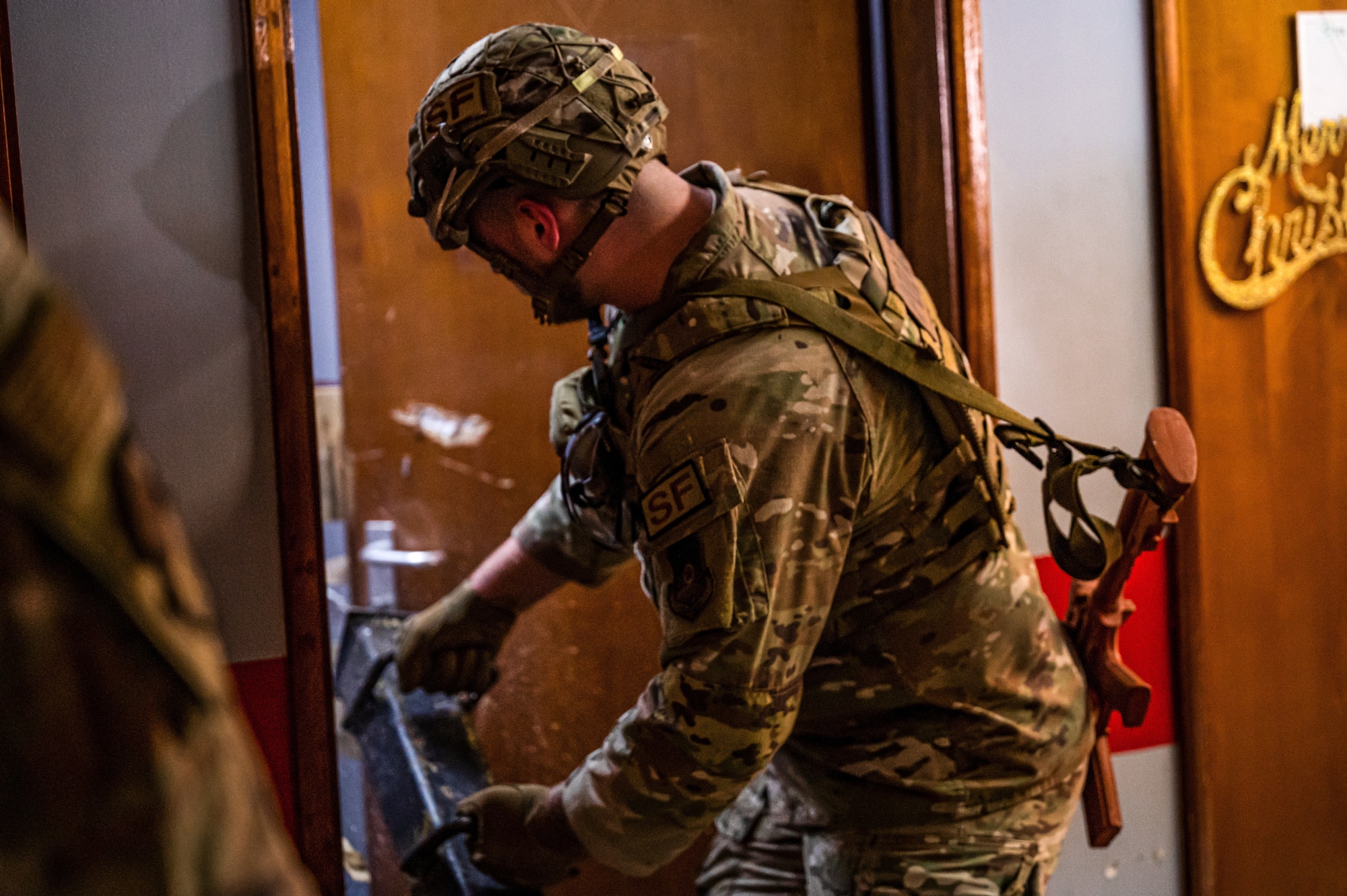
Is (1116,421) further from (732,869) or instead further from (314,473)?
(314,473)

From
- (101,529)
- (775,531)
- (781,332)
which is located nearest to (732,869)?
(775,531)

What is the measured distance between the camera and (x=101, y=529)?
242 mm

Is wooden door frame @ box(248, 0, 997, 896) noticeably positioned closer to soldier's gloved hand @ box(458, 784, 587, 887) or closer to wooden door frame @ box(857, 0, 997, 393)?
wooden door frame @ box(857, 0, 997, 393)

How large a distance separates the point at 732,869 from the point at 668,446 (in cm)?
64

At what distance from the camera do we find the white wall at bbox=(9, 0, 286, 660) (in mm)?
1013

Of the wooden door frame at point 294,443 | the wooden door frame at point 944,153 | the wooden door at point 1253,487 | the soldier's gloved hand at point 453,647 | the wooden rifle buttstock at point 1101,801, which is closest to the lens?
the wooden door frame at point 294,443

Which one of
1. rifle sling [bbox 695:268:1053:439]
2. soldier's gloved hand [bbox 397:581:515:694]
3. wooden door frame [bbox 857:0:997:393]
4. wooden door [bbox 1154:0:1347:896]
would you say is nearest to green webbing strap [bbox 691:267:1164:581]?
→ rifle sling [bbox 695:268:1053:439]

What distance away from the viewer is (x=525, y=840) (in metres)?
1.01

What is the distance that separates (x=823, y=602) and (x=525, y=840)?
0.39m

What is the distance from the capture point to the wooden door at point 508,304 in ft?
5.00

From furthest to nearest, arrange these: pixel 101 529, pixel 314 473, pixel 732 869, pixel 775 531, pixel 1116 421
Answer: pixel 1116 421 < pixel 732 869 < pixel 314 473 < pixel 775 531 < pixel 101 529

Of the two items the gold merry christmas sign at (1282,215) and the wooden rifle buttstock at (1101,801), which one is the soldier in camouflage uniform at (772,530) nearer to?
the wooden rifle buttstock at (1101,801)

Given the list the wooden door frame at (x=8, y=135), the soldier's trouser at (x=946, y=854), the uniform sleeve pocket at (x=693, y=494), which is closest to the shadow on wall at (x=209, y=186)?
the wooden door frame at (x=8, y=135)

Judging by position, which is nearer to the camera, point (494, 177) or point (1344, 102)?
point (494, 177)
